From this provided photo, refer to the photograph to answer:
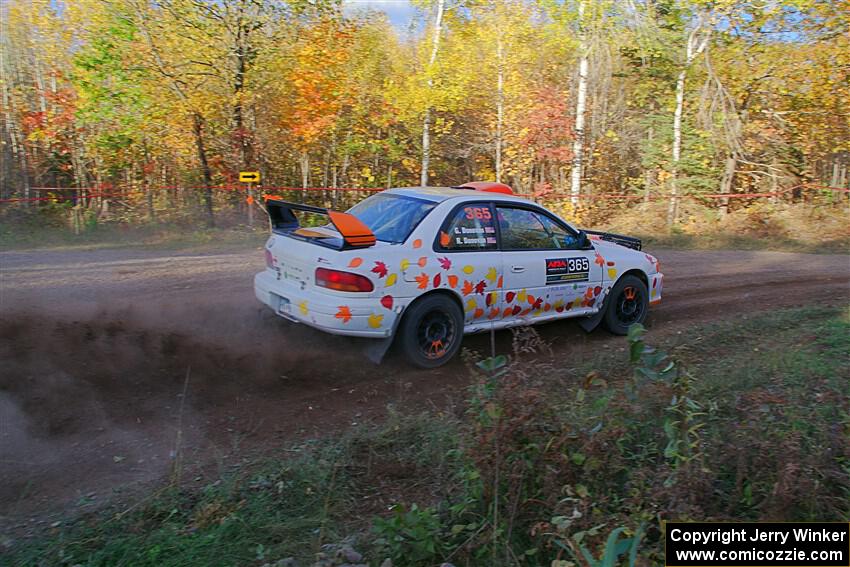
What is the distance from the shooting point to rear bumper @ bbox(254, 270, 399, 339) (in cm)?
609

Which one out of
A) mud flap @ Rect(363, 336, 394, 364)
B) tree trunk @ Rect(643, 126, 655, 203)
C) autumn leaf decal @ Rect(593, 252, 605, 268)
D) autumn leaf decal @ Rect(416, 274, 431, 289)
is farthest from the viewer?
tree trunk @ Rect(643, 126, 655, 203)

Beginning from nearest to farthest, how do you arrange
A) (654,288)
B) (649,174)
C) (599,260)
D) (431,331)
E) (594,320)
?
(431,331), (599,260), (594,320), (654,288), (649,174)

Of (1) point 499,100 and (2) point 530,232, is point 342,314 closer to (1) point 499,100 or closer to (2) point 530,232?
(2) point 530,232

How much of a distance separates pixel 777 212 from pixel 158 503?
1901 cm

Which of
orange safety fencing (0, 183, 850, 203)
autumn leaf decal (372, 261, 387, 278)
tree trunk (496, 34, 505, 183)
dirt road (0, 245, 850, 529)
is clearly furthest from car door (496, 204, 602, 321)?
tree trunk (496, 34, 505, 183)

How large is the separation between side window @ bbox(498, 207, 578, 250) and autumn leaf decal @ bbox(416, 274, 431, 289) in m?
1.02

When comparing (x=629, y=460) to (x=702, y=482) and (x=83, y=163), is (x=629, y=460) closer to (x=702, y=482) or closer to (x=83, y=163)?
(x=702, y=482)

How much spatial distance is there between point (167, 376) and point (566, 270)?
13.5ft

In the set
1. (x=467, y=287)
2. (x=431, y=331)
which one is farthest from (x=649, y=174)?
(x=431, y=331)

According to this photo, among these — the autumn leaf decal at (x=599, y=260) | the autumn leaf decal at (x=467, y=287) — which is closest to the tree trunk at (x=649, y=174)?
the autumn leaf decal at (x=599, y=260)

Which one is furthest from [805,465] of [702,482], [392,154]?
[392,154]

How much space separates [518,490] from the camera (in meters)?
3.62

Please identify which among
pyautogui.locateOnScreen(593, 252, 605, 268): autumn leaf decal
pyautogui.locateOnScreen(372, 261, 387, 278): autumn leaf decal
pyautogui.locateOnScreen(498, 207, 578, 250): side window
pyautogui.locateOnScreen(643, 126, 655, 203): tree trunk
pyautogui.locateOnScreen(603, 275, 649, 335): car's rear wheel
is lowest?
pyautogui.locateOnScreen(603, 275, 649, 335): car's rear wheel

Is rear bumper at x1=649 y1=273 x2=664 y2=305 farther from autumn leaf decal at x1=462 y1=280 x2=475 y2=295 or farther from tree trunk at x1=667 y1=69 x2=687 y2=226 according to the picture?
tree trunk at x1=667 y1=69 x2=687 y2=226
